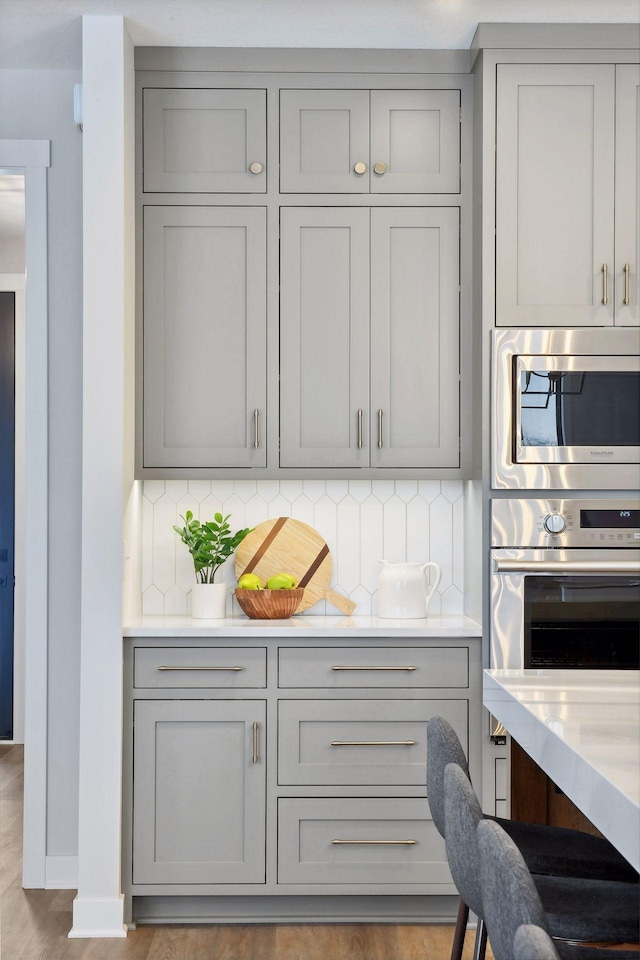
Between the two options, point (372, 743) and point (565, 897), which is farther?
point (372, 743)

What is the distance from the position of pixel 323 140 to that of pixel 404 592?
1.50 m

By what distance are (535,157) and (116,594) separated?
185cm

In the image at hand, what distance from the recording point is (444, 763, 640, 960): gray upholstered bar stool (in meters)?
1.37

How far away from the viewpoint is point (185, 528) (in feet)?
10.1

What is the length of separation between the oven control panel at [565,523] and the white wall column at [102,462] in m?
1.16

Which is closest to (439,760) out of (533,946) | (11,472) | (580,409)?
(533,946)

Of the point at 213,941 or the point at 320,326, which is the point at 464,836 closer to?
the point at 213,941

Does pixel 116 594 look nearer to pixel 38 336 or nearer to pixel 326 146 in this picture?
pixel 38 336

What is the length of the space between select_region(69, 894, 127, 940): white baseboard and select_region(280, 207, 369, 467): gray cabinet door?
1430mm

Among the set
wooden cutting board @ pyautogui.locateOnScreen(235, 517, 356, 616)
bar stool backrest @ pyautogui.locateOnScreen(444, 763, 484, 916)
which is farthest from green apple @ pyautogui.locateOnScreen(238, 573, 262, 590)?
bar stool backrest @ pyautogui.locateOnScreen(444, 763, 484, 916)

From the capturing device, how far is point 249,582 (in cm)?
299


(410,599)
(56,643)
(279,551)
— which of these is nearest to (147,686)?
(56,643)

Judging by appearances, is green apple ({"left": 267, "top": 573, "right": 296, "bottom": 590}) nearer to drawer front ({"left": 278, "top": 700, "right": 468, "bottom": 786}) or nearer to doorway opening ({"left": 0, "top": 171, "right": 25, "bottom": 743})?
drawer front ({"left": 278, "top": 700, "right": 468, "bottom": 786})

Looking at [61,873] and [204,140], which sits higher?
[204,140]
